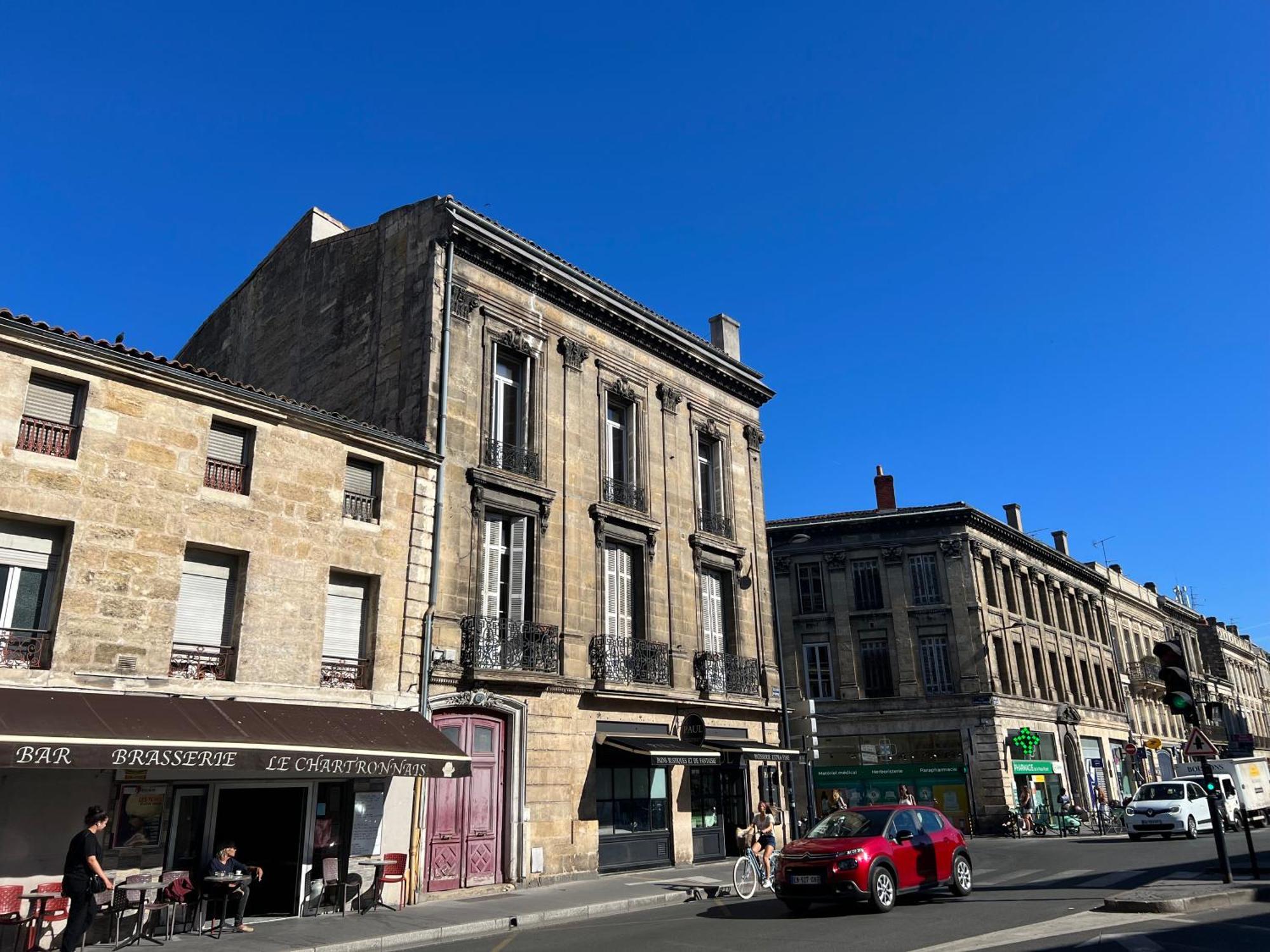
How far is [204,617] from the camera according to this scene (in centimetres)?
1360

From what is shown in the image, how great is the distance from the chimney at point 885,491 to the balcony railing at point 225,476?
104 ft

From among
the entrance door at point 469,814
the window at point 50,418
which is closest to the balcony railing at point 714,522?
the entrance door at point 469,814

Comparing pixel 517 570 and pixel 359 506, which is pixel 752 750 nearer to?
pixel 517 570

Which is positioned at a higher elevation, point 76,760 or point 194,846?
point 76,760

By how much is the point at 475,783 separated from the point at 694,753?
4656mm

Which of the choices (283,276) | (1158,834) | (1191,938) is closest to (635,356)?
(283,276)

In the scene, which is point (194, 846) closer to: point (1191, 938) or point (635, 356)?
point (1191, 938)

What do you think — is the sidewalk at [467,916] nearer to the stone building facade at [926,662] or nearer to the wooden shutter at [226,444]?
the wooden shutter at [226,444]

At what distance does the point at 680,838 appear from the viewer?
66.3 ft

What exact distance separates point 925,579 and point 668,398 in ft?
67.3

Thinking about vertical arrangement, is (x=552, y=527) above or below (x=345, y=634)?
above

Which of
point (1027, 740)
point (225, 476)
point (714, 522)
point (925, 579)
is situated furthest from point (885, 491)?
point (225, 476)

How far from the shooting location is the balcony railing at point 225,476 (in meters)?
14.1

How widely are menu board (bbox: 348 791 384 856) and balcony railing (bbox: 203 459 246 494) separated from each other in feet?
17.1
